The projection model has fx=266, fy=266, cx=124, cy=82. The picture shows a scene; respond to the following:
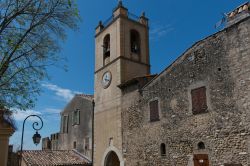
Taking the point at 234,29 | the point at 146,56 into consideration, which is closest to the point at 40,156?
the point at 146,56

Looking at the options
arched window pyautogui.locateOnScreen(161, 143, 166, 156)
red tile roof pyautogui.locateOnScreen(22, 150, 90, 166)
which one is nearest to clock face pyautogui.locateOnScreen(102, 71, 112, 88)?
red tile roof pyautogui.locateOnScreen(22, 150, 90, 166)

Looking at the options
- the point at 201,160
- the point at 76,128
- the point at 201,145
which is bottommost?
the point at 201,160

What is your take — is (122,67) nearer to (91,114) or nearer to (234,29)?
(91,114)

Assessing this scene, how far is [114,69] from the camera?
1853cm

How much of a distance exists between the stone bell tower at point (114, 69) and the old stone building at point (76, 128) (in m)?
1.90

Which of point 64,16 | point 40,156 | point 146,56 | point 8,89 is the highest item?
point 146,56

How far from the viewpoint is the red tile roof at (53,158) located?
65.2ft

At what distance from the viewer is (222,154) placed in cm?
1087

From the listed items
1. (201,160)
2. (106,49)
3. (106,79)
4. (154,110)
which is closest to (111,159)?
(154,110)

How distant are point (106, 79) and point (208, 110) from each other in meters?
9.08

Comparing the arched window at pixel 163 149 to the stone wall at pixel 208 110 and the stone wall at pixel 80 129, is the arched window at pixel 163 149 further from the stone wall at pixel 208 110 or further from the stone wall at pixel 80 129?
the stone wall at pixel 80 129

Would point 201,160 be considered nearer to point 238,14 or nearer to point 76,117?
point 238,14

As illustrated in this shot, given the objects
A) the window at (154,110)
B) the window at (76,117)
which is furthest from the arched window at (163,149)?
the window at (76,117)

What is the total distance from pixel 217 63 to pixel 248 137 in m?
3.45
